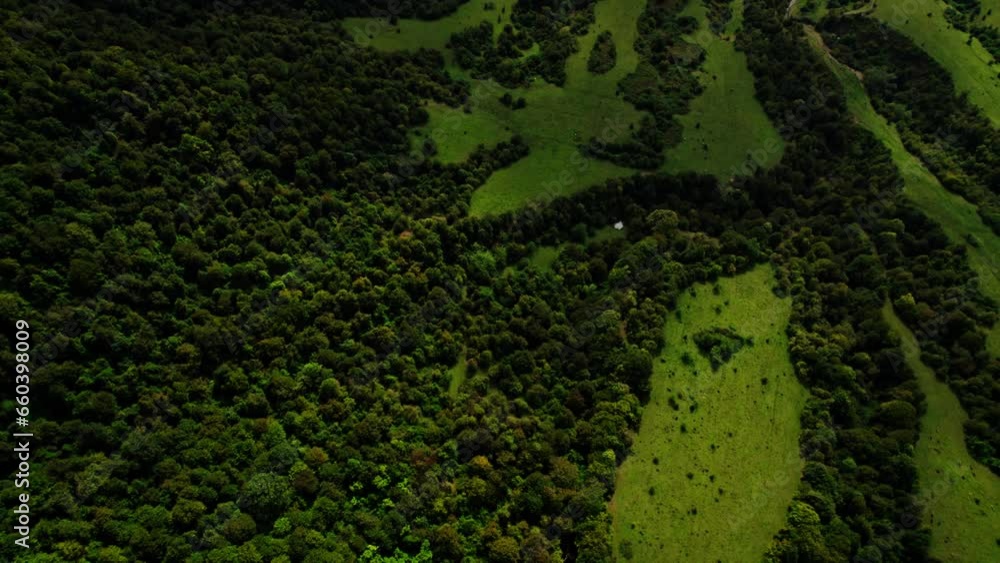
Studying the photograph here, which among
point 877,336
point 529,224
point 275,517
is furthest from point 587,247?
point 275,517

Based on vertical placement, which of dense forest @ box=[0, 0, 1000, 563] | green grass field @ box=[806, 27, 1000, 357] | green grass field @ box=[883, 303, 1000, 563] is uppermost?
green grass field @ box=[806, 27, 1000, 357]

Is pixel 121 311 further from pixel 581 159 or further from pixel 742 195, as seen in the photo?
pixel 742 195

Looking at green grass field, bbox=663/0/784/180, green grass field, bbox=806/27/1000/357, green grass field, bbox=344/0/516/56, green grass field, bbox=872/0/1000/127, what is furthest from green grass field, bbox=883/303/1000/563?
green grass field, bbox=344/0/516/56

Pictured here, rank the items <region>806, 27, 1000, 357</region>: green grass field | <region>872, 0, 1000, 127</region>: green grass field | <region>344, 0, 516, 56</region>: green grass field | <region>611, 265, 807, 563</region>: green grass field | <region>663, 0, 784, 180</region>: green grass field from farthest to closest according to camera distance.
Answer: <region>872, 0, 1000, 127</region>: green grass field, <region>344, 0, 516, 56</region>: green grass field, <region>663, 0, 784, 180</region>: green grass field, <region>806, 27, 1000, 357</region>: green grass field, <region>611, 265, 807, 563</region>: green grass field

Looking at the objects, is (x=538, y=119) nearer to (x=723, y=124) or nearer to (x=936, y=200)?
(x=723, y=124)

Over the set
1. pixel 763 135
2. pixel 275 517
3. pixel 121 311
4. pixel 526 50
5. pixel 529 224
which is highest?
pixel 763 135

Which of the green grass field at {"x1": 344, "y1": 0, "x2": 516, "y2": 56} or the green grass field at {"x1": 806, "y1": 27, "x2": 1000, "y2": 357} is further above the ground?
the green grass field at {"x1": 806, "y1": 27, "x2": 1000, "y2": 357}

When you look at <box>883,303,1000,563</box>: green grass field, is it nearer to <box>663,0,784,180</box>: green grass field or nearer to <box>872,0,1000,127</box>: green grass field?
<box>663,0,784,180</box>: green grass field
